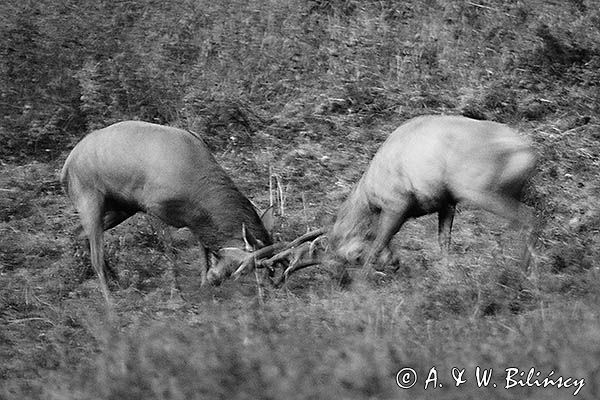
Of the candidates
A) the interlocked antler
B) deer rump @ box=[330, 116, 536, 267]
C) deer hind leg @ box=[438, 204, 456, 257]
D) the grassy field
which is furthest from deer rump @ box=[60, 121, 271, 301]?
deer hind leg @ box=[438, 204, 456, 257]

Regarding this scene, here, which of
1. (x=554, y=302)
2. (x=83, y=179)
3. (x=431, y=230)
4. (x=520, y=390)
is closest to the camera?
(x=520, y=390)

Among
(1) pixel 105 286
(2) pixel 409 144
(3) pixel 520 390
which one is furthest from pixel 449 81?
(3) pixel 520 390

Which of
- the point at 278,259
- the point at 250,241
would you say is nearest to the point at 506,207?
the point at 278,259

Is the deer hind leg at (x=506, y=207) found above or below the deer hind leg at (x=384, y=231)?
above

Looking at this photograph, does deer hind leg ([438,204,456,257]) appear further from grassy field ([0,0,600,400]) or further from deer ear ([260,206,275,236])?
deer ear ([260,206,275,236])

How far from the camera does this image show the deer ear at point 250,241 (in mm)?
8383

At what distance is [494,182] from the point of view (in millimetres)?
7801

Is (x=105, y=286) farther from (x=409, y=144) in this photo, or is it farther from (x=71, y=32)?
(x=71, y=32)

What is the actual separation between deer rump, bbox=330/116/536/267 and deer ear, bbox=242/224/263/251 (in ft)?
2.22

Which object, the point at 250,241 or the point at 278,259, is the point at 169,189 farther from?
the point at 278,259

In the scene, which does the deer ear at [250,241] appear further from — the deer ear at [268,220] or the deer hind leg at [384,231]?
the deer hind leg at [384,231]

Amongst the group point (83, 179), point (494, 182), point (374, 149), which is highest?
point (494, 182)

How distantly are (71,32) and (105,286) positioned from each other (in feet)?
21.5

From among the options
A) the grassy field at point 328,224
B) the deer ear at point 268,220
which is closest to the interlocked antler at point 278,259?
the grassy field at point 328,224
